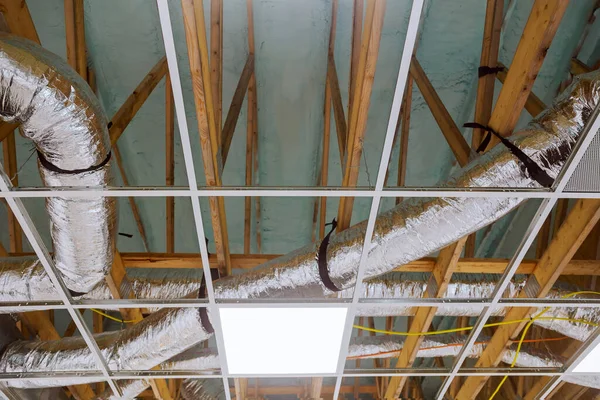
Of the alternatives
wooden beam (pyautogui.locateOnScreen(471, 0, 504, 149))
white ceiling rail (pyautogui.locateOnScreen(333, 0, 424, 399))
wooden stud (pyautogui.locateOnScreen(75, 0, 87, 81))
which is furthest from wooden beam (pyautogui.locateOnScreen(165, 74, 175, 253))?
wooden beam (pyautogui.locateOnScreen(471, 0, 504, 149))

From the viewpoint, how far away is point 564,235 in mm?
3156

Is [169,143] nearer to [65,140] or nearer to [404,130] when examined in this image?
[65,140]

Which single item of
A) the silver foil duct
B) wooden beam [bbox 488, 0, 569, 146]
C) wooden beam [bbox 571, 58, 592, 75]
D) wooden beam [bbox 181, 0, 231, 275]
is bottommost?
the silver foil duct

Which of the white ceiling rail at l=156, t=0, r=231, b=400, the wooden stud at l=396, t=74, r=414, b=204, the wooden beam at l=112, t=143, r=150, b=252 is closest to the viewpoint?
the white ceiling rail at l=156, t=0, r=231, b=400

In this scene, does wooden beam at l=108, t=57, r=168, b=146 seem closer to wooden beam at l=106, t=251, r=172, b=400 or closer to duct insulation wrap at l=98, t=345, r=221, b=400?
wooden beam at l=106, t=251, r=172, b=400

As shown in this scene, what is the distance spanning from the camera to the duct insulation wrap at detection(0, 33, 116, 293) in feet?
7.49

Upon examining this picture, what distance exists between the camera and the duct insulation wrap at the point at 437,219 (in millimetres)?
2562

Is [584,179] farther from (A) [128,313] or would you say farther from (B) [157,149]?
(B) [157,149]

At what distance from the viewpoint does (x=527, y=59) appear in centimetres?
251

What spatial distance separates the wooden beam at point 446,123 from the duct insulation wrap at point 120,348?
6.53 ft

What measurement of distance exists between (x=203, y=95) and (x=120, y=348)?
203cm

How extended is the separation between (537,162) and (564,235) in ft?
2.74

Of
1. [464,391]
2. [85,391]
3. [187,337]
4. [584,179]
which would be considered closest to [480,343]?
[464,391]

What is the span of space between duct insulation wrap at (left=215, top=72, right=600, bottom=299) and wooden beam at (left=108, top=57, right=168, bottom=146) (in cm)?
121
